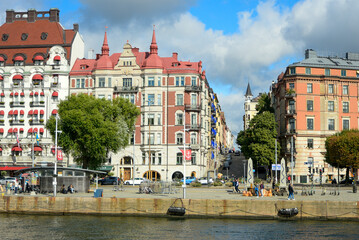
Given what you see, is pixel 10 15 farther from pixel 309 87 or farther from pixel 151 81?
pixel 309 87

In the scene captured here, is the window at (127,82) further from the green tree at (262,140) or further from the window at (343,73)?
the window at (343,73)

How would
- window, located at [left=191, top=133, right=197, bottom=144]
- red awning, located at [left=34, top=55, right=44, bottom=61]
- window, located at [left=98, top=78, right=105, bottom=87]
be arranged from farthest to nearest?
red awning, located at [left=34, top=55, right=44, bottom=61]
window, located at [left=98, top=78, right=105, bottom=87]
window, located at [left=191, top=133, right=197, bottom=144]

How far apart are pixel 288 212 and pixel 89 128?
3771cm

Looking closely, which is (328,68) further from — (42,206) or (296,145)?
(42,206)

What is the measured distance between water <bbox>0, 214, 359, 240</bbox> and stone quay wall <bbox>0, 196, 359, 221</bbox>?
36.8 inches

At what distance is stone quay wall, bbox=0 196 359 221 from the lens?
47.7 metres

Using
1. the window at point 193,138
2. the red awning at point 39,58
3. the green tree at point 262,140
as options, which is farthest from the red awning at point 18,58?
the green tree at point 262,140

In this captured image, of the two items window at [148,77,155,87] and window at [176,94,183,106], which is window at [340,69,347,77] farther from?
window at [148,77,155,87]

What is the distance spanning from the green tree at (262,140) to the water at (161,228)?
161ft

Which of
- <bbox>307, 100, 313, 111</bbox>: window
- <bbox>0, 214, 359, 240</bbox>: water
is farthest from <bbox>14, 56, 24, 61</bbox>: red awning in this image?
<bbox>0, 214, 359, 240</bbox>: water

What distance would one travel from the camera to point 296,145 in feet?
311

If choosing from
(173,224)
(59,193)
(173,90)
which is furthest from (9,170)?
(173,224)

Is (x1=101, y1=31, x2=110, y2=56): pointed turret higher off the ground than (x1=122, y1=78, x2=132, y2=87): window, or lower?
higher

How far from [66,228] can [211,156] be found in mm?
79541
